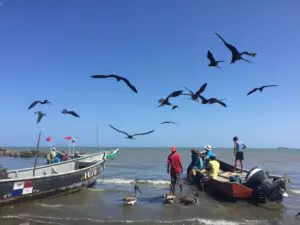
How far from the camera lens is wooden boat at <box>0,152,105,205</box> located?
10.9 meters

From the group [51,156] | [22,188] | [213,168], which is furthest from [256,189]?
[51,156]

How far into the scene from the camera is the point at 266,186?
11.8 meters

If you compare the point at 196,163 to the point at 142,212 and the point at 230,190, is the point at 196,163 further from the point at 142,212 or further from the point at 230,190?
the point at 142,212

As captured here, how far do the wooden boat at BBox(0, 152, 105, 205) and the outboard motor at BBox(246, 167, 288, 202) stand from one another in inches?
291

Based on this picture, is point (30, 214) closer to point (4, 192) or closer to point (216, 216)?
point (4, 192)

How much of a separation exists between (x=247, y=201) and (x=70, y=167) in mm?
9708

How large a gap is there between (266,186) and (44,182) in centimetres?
822

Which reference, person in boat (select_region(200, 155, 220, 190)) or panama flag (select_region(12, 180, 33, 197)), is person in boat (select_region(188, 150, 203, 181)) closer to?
person in boat (select_region(200, 155, 220, 190))

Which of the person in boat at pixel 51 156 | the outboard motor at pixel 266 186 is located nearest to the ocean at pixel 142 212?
the outboard motor at pixel 266 186

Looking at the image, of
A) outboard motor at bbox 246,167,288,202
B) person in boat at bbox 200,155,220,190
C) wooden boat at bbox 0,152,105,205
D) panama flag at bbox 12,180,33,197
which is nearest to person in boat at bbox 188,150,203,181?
person in boat at bbox 200,155,220,190

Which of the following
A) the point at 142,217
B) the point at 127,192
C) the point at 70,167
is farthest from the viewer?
the point at 70,167

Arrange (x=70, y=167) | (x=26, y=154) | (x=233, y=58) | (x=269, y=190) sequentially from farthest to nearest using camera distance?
1. (x=26, y=154)
2. (x=70, y=167)
3. (x=269, y=190)
4. (x=233, y=58)

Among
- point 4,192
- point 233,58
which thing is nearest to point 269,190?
point 233,58

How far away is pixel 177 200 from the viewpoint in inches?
491
